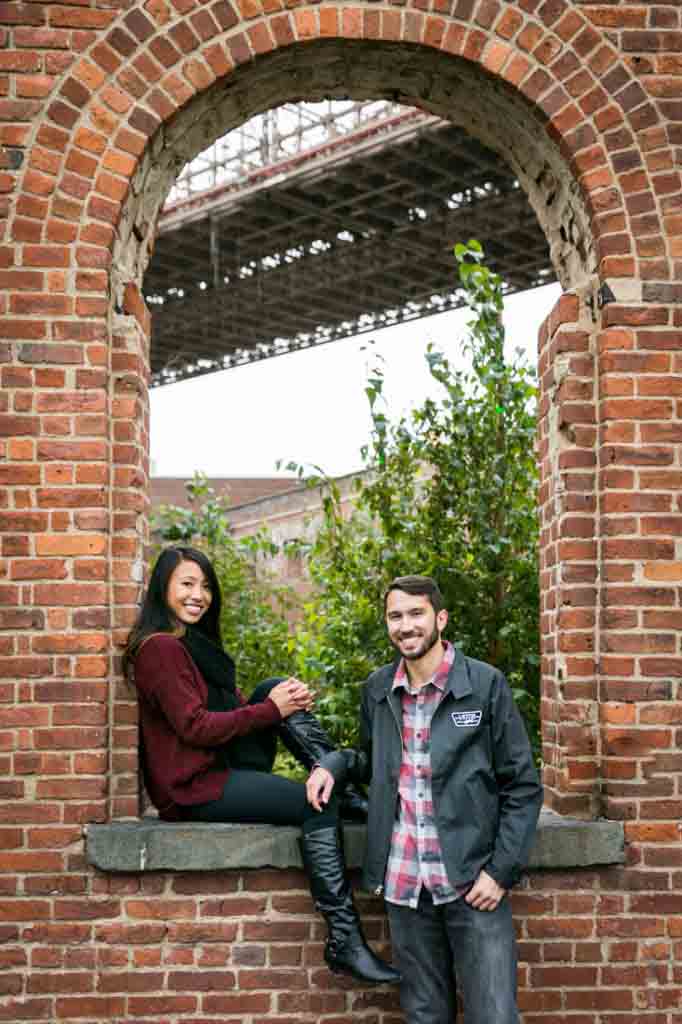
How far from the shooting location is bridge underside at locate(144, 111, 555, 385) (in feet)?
68.8

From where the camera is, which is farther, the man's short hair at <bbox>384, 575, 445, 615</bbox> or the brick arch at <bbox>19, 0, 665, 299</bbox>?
the brick arch at <bbox>19, 0, 665, 299</bbox>

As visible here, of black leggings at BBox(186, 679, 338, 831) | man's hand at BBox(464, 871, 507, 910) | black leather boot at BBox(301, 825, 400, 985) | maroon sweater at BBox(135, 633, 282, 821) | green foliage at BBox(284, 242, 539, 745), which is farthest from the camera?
green foliage at BBox(284, 242, 539, 745)

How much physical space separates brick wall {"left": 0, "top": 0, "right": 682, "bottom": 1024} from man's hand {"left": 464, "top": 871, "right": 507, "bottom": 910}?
0.72 meters

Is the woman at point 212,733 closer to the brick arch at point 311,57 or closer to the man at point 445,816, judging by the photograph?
the man at point 445,816

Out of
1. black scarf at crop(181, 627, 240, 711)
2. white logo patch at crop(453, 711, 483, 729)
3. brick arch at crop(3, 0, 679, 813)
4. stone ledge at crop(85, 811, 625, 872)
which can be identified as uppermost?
A: brick arch at crop(3, 0, 679, 813)

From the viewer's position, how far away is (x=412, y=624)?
3.43m

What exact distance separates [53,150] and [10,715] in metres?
2.07

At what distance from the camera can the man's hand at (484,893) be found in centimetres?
330

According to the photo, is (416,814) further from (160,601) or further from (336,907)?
(160,601)

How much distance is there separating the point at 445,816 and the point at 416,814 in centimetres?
11

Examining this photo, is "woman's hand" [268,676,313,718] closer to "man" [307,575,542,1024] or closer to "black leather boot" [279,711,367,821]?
"black leather boot" [279,711,367,821]

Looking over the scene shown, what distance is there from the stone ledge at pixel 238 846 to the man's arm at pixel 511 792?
62cm

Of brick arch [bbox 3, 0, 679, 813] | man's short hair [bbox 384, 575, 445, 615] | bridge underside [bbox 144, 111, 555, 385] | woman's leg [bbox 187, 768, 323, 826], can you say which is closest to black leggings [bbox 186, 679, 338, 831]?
woman's leg [bbox 187, 768, 323, 826]

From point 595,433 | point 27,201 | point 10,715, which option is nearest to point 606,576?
point 595,433
